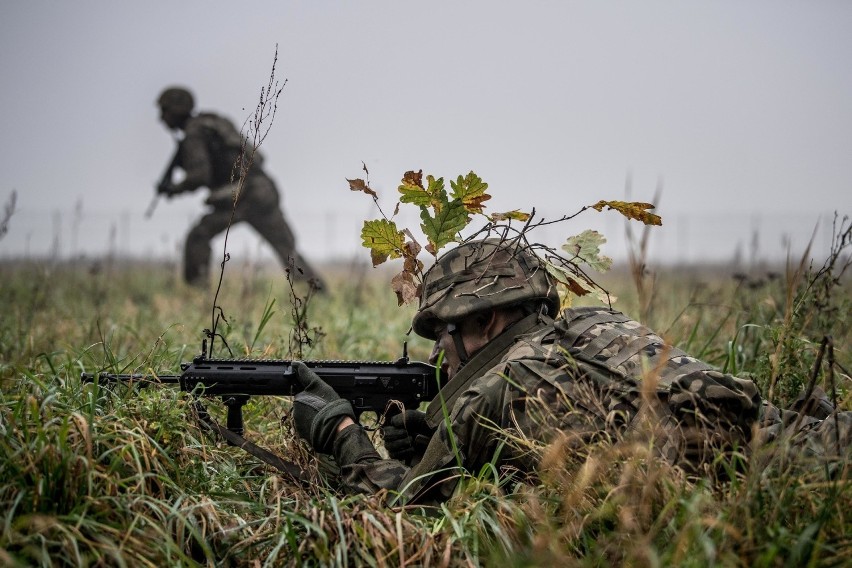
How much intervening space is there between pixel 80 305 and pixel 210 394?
523 centimetres

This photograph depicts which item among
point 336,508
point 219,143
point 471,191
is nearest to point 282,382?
point 336,508

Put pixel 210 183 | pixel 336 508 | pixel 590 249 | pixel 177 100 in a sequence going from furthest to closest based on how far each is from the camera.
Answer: pixel 177 100, pixel 210 183, pixel 590 249, pixel 336 508

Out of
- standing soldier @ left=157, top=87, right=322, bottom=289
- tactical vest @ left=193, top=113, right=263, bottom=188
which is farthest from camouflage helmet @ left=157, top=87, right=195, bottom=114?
tactical vest @ left=193, top=113, right=263, bottom=188

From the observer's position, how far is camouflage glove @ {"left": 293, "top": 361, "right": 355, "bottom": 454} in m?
3.16

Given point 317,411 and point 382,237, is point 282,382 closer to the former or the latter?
point 317,411

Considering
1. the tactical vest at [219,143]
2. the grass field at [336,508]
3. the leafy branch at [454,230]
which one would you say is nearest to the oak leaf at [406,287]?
the leafy branch at [454,230]

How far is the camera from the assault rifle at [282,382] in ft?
10.8

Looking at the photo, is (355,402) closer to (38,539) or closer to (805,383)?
(38,539)

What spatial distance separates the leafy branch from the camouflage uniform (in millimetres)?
268

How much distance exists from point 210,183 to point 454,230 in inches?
342

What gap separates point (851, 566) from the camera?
200 centimetres

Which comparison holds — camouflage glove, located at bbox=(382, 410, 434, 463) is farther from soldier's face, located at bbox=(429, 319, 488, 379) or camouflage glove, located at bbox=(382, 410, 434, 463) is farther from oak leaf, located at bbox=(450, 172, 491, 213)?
oak leaf, located at bbox=(450, 172, 491, 213)

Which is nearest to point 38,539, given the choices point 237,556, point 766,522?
point 237,556

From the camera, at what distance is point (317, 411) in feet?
10.5
